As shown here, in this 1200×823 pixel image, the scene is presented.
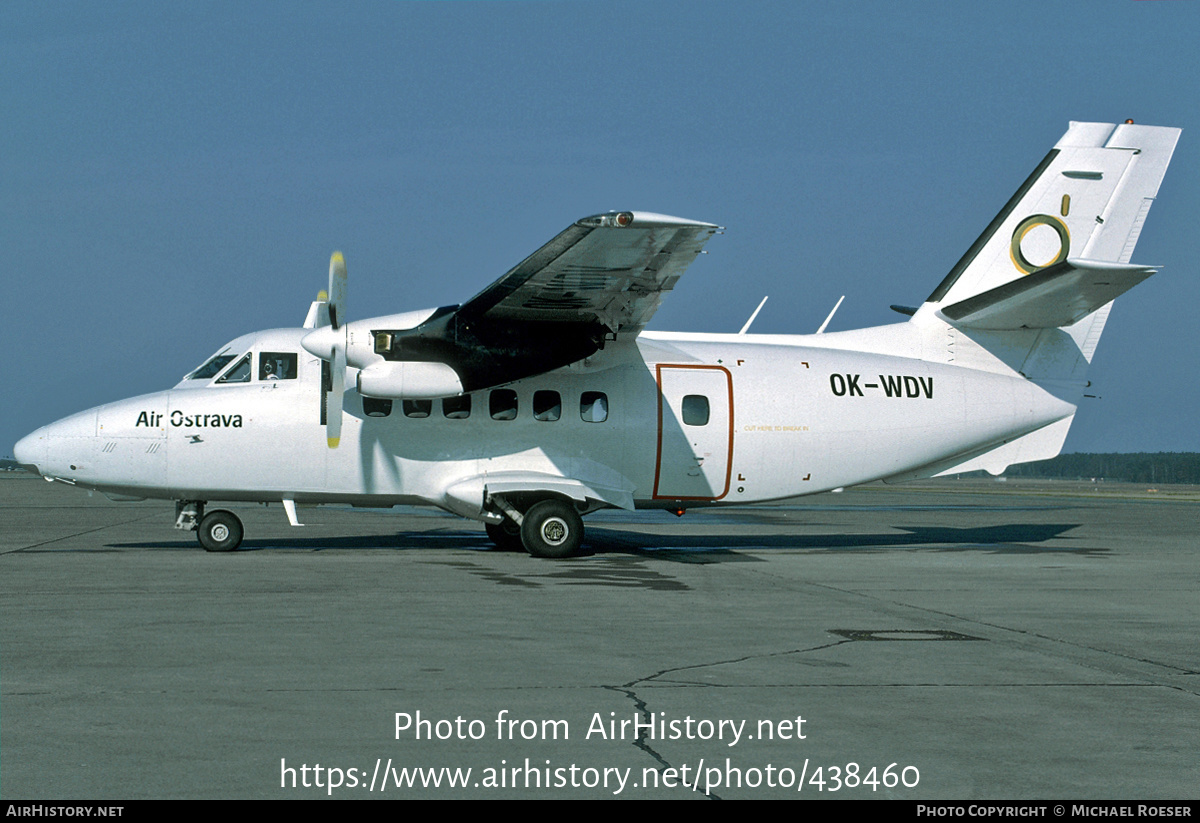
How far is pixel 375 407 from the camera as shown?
56.9 feet

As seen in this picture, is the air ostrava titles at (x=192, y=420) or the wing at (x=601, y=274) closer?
the wing at (x=601, y=274)

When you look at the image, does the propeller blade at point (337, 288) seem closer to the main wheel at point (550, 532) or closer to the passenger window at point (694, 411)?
the main wheel at point (550, 532)

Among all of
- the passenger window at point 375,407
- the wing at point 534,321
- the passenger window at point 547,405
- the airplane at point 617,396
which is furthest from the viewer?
the passenger window at point 547,405

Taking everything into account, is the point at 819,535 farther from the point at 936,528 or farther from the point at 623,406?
the point at 623,406

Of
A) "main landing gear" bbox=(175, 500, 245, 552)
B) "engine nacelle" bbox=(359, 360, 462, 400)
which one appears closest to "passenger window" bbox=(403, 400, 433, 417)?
"engine nacelle" bbox=(359, 360, 462, 400)

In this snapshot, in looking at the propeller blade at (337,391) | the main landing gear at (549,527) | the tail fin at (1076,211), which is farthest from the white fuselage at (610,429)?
the tail fin at (1076,211)

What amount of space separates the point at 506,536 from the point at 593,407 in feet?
9.60

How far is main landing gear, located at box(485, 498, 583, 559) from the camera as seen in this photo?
17000 millimetres

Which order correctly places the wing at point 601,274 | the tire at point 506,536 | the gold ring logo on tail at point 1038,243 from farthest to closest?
the gold ring logo on tail at point 1038,243, the tire at point 506,536, the wing at point 601,274

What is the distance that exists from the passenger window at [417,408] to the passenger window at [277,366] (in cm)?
183

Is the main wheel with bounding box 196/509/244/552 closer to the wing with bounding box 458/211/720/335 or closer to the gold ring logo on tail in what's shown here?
the wing with bounding box 458/211/720/335

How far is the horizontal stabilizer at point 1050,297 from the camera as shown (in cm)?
1628

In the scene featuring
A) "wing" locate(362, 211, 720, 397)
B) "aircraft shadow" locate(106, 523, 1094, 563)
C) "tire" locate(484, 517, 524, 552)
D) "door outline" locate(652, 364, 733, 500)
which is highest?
"wing" locate(362, 211, 720, 397)

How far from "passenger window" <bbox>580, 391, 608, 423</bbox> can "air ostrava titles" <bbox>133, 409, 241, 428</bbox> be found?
5312 millimetres
